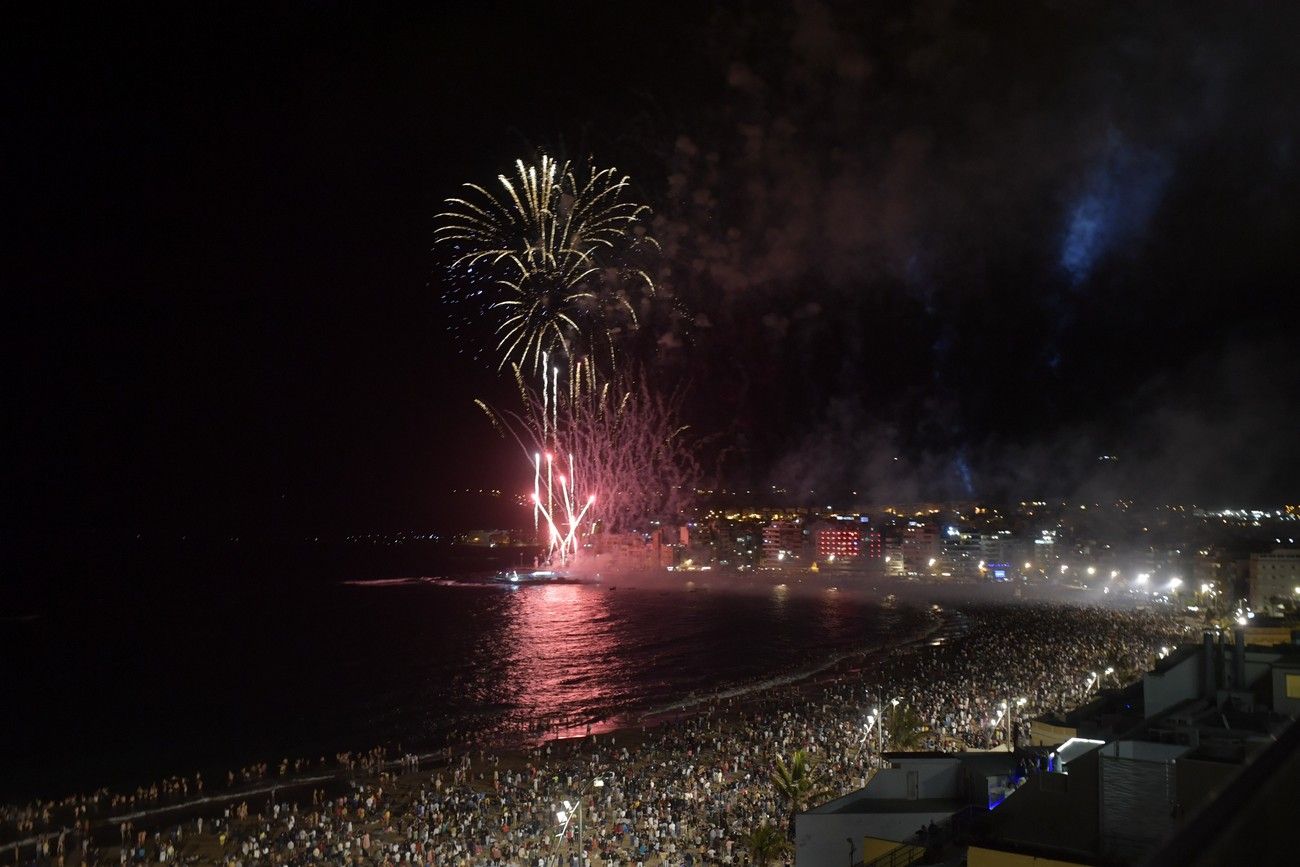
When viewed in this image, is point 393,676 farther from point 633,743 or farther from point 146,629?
point 146,629

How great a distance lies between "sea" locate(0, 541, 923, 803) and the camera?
30.2 meters

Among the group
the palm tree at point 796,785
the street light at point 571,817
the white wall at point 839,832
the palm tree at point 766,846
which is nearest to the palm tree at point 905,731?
the palm tree at point 796,785

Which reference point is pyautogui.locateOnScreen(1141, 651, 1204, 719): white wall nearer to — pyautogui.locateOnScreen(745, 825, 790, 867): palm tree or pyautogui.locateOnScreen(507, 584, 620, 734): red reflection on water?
pyautogui.locateOnScreen(745, 825, 790, 867): palm tree

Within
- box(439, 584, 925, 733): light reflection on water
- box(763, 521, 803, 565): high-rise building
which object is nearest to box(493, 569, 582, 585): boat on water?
box(439, 584, 925, 733): light reflection on water

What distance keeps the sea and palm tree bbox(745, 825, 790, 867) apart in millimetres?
14244

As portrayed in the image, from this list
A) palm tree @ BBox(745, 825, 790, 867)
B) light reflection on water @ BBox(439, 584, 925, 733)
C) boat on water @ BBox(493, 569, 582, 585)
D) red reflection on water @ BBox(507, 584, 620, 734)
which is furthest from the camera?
boat on water @ BBox(493, 569, 582, 585)

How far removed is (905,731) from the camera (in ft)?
71.9

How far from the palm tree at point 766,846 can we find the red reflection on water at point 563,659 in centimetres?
1424

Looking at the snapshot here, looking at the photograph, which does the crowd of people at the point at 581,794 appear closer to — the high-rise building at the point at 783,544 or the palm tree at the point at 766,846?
the palm tree at the point at 766,846

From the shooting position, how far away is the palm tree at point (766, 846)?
15.8m

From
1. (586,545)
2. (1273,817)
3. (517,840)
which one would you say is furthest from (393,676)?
(586,545)

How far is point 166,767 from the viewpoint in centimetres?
2678

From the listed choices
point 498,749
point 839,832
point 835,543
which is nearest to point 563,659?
point 498,749

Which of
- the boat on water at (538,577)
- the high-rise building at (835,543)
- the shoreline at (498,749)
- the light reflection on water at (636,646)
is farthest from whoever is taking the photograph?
the high-rise building at (835,543)
